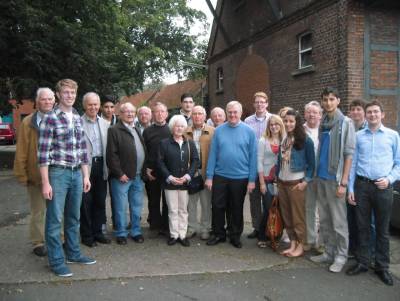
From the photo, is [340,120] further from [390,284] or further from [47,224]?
[47,224]

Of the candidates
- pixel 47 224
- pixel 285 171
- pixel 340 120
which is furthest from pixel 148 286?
pixel 340 120

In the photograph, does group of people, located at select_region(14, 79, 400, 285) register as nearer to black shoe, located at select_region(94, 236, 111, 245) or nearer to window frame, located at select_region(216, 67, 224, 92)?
black shoe, located at select_region(94, 236, 111, 245)

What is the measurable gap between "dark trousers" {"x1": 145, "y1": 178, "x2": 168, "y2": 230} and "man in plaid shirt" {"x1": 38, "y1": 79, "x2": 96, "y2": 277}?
1.48m

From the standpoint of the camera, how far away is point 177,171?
5.52 m

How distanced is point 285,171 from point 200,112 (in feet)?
4.51

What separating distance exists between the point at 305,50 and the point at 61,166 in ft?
31.8

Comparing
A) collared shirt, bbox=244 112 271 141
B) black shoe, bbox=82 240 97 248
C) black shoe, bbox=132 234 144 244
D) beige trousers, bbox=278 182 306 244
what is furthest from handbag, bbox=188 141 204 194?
black shoe, bbox=82 240 97 248

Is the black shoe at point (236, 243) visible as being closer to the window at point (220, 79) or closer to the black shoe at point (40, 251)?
the black shoe at point (40, 251)

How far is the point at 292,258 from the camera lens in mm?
5195

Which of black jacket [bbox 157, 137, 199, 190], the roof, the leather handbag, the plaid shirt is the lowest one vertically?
the leather handbag

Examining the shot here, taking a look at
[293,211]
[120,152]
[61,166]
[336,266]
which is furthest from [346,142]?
[61,166]

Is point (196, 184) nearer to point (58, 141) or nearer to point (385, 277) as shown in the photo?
point (58, 141)

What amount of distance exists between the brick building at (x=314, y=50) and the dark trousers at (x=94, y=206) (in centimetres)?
701

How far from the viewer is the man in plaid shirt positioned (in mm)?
4230
